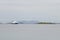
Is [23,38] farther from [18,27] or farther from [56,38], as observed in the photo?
[18,27]

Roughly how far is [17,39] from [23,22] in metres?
0.99

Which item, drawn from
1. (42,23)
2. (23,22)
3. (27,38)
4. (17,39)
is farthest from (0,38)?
(42,23)

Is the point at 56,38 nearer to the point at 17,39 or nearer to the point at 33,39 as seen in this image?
the point at 33,39

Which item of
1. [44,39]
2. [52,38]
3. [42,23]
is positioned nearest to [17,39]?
[44,39]

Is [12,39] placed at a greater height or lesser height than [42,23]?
lesser

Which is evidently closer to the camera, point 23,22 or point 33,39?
point 33,39

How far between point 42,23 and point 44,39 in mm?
1078

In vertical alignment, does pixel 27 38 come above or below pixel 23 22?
below

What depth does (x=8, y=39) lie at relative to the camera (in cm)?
244

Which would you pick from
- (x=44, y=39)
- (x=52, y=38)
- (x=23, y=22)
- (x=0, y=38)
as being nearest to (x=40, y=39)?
(x=44, y=39)

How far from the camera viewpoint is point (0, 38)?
248 centimetres

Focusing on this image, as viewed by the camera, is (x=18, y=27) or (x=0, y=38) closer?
(x=0, y=38)

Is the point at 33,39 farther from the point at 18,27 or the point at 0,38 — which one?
the point at 18,27

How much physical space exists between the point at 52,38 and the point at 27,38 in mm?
508
